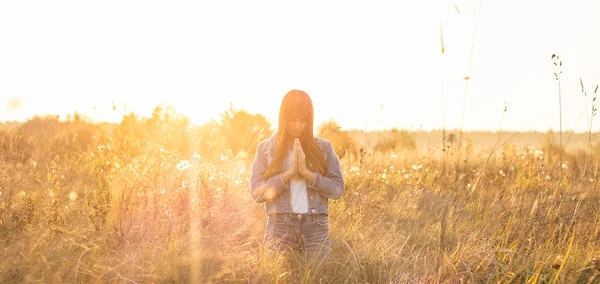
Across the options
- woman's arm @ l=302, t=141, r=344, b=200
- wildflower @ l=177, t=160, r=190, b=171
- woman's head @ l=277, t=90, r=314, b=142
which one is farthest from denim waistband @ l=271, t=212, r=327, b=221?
wildflower @ l=177, t=160, r=190, b=171

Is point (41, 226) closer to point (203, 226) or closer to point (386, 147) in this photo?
point (203, 226)

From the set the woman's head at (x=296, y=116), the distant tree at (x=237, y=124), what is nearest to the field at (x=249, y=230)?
the woman's head at (x=296, y=116)

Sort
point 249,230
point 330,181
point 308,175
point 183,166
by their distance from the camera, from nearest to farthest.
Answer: point 308,175, point 330,181, point 249,230, point 183,166

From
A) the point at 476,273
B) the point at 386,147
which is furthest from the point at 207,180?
the point at 386,147

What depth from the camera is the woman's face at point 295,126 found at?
358 centimetres

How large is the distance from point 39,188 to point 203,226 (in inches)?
104

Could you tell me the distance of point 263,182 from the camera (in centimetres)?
366

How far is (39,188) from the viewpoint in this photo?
608 centimetres

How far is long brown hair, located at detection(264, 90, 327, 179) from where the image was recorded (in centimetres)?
353

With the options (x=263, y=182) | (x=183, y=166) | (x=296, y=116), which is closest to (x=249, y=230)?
(x=263, y=182)

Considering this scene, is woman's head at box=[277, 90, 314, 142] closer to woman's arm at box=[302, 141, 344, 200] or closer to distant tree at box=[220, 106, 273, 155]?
woman's arm at box=[302, 141, 344, 200]

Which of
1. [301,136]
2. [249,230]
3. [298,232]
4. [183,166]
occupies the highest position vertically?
[301,136]

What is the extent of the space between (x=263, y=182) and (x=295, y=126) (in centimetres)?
47

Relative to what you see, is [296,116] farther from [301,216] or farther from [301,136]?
[301,216]
